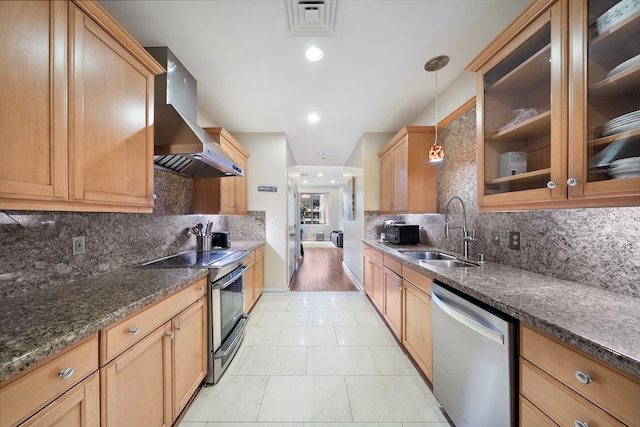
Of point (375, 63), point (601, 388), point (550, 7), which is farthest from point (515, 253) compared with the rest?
point (375, 63)

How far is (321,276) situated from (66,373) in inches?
169

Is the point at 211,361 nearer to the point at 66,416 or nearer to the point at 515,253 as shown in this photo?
the point at 66,416

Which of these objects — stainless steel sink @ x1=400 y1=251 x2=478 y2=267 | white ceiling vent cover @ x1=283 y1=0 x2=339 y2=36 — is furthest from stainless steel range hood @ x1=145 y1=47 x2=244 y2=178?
stainless steel sink @ x1=400 y1=251 x2=478 y2=267

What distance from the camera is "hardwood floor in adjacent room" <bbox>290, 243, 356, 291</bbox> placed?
13.5ft

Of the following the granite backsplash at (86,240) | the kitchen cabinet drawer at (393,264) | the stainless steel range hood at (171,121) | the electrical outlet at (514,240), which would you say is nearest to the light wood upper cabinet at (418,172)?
the kitchen cabinet drawer at (393,264)

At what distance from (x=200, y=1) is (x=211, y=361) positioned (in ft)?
8.13

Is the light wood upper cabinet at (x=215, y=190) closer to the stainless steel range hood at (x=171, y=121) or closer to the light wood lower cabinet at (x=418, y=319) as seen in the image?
A: the stainless steel range hood at (x=171, y=121)

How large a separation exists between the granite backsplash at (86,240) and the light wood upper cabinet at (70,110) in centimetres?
36

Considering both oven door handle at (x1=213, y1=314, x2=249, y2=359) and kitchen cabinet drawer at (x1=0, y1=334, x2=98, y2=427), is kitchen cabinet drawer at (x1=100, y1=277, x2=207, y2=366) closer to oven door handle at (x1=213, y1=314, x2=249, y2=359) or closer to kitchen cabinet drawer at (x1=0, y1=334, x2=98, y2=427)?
kitchen cabinet drawer at (x1=0, y1=334, x2=98, y2=427)

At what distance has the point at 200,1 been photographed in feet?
4.69

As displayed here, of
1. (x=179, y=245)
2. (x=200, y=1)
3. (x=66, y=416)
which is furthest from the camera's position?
(x=179, y=245)

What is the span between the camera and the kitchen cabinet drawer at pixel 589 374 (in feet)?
2.07

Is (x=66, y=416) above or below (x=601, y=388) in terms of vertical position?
below

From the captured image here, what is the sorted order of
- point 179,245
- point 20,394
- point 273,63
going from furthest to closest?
point 179,245 < point 273,63 < point 20,394
